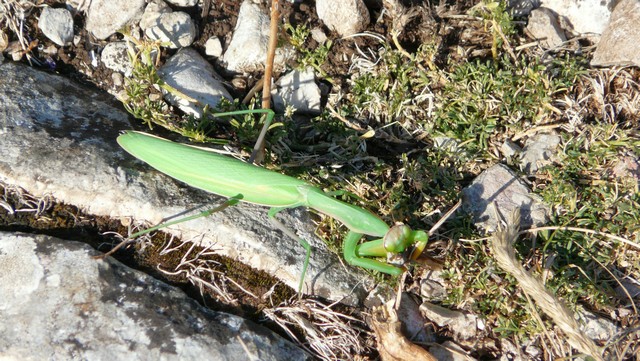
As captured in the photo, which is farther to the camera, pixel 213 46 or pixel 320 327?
pixel 213 46

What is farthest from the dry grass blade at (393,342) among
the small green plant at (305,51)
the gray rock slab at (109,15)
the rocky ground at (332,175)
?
the gray rock slab at (109,15)

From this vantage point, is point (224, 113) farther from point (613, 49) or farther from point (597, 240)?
point (613, 49)

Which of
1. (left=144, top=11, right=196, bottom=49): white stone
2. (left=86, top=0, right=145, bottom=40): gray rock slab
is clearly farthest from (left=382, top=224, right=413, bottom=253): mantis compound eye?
(left=86, top=0, right=145, bottom=40): gray rock slab

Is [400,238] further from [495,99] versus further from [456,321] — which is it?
[495,99]

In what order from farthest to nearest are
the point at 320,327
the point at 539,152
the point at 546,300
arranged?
the point at 539,152 < the point at 320,327 < the point at 546,300

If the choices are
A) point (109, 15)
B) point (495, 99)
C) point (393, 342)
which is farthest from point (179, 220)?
point (495, 99)

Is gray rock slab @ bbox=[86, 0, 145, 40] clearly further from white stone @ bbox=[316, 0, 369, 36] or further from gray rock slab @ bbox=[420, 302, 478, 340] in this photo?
gray rock slab @ bbox=[420, 302, 478, 340]

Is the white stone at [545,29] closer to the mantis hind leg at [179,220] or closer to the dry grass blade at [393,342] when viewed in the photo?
the dry grass blade at [393,342]
